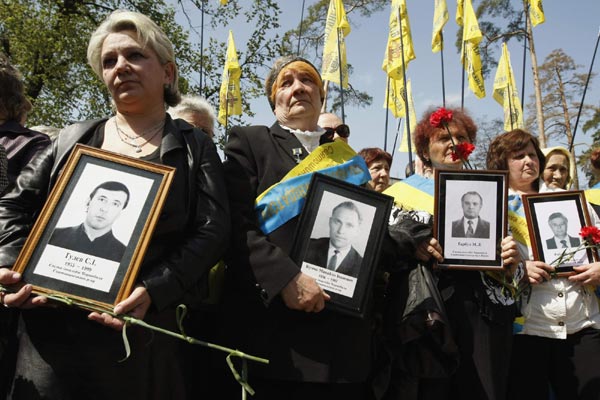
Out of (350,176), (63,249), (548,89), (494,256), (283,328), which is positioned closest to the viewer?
(63,249)

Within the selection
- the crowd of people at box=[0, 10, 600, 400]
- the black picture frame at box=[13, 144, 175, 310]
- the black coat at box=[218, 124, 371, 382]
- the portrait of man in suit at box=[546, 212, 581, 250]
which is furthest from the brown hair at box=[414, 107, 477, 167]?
the black picture frame at box=[13, 144, 175, 310]

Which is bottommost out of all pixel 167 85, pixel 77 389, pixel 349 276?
pixel 77 389

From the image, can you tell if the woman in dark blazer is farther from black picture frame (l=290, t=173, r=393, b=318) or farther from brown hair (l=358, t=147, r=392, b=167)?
brown hair (l=358, t=147, r=392, b=167)

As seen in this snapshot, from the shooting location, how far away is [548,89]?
31.9 m

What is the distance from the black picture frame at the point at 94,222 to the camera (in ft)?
5.75

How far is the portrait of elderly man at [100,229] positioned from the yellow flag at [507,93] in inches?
533

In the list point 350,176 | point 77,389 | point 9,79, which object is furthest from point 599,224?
point 9,79

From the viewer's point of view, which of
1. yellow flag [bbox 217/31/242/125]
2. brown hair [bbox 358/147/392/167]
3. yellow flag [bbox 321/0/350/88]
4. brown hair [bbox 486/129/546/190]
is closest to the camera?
brown hair [bbox 486/129/546/190]

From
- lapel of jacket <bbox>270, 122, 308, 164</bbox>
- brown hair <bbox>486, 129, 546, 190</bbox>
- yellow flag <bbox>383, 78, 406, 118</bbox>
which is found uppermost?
yellow flag <bbox>383, 78, 406, 118</bbox>

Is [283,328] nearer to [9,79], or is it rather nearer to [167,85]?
[167,85]

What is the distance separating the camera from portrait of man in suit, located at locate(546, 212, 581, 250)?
3076mm

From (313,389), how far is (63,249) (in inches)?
46.1

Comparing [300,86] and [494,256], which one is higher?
[300,86]

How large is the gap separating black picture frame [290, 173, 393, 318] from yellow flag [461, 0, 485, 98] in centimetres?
1076
